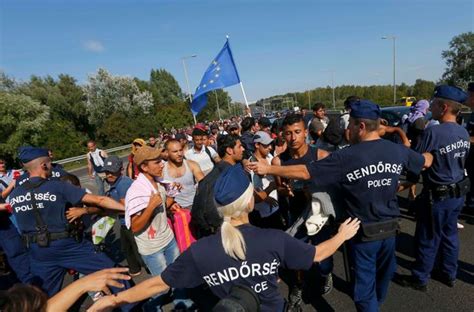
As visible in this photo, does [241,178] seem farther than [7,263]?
No

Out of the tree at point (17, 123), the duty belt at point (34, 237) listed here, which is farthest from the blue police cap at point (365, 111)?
the tree at point (17, 123)

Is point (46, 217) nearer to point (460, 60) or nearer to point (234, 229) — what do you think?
point (234, 229)

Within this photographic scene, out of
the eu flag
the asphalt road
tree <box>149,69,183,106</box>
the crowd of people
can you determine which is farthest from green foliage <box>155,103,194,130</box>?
the asphalt road

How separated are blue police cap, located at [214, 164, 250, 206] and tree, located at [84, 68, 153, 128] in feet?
141

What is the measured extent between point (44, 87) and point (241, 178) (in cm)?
4691

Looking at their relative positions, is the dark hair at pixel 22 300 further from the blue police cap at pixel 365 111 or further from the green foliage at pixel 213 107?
the green foliage at pixel 213 107

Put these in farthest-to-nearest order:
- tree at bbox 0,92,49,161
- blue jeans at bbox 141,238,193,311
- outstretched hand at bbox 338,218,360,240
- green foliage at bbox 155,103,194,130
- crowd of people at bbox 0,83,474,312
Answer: green foliage at bbox 155,103,194,130 < tree at bbox 0,92,49,161 < blue jeans at bbox 141,238,193,311 < outstretched hand at bbox 338,218,360,240 < crowd of people at bbox 0,83,474,312

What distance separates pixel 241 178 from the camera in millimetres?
1779

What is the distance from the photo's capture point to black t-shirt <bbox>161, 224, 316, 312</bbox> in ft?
5.57

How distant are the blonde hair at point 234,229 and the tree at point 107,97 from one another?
43.1 m

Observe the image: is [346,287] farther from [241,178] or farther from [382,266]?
[241,178]

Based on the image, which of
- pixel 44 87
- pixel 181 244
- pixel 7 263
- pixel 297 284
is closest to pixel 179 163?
pixel 181 244

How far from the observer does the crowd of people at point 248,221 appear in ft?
5.74

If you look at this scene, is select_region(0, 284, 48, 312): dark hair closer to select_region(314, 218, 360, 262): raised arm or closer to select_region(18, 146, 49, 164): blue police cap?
select_region(314, 218, 360, 262): raised arm
